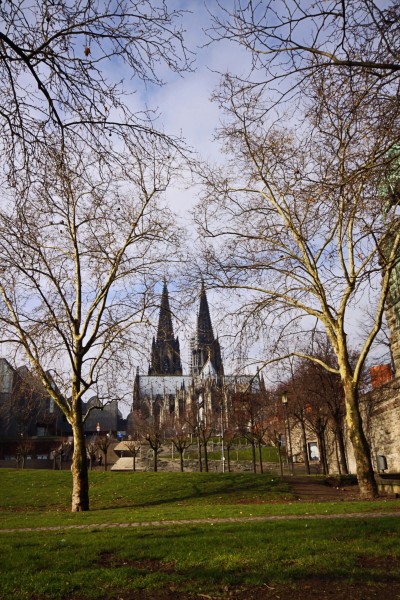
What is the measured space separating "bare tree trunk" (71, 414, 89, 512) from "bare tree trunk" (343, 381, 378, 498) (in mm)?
8769

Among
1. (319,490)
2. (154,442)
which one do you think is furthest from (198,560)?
(154,442)

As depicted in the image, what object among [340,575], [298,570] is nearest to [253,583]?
[298,570]

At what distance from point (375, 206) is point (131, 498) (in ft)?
51.9

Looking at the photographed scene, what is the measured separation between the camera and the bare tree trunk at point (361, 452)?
550 inches

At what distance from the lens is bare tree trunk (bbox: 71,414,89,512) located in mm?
15641

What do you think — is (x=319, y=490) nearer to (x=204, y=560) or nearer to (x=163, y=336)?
(x=163, y=336)

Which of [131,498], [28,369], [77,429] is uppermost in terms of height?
[28,369]

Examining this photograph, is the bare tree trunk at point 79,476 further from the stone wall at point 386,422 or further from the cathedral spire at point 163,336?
the stone wall at point 386,422

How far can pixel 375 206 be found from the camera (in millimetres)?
7410

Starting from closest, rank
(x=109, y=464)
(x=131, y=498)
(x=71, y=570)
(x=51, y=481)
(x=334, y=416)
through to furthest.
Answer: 1. (x=71, y=570)
2. (x=131, y=498)
3. (x=51, y=481)
4. (x=334, y=416)
5. (x=109, y=464)

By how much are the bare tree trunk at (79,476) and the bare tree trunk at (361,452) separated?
28.8 ft

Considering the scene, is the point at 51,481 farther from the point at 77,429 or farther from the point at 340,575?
the point at 340,575

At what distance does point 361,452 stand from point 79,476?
9159mm

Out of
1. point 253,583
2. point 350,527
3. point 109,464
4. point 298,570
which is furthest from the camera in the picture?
point 109,464
